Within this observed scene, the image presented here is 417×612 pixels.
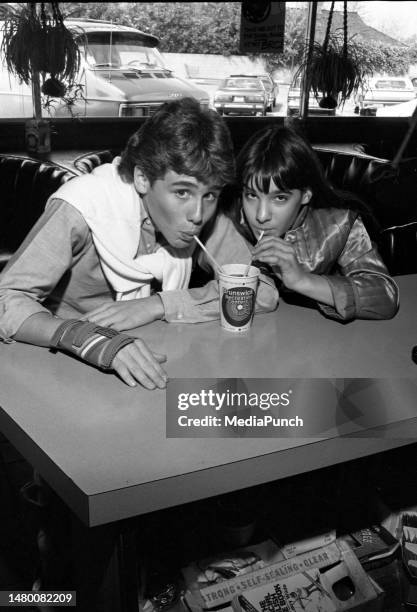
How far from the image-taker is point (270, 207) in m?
1.76

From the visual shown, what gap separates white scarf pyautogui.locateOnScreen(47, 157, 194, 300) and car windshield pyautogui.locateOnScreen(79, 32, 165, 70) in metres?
3.93

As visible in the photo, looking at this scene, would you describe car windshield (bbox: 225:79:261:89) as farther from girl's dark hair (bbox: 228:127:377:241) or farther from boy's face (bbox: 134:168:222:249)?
boy's face (bbox: 134:168:222:249)

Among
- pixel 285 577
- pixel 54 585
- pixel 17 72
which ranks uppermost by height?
pixel 17 72

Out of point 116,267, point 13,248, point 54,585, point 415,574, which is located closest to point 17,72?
point 13,248

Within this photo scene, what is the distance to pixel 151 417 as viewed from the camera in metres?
1.13

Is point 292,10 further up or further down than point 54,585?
further up

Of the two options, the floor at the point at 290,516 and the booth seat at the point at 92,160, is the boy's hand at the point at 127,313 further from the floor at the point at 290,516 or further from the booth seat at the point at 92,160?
the booth seat at the point at 92,160

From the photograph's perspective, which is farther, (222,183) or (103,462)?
(222,183)

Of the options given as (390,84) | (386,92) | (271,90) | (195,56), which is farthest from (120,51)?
(390,84)

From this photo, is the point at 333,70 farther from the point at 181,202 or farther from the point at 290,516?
→ the point at 290,516

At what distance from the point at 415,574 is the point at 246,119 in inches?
184

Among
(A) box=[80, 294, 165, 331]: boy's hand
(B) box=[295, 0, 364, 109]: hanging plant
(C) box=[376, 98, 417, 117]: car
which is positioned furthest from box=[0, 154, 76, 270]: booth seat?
(C) box=[376, 98, 417, 117]: car

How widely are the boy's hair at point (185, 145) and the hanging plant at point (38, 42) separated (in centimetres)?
291

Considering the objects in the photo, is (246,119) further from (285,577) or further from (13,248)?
(285,577)
